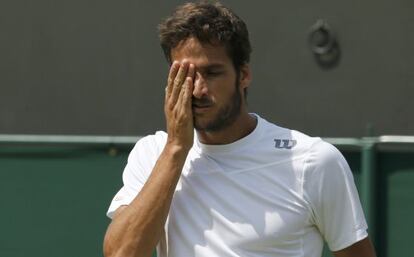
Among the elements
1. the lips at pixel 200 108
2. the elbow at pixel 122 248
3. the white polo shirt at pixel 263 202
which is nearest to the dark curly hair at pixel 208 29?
the lips at pixel 200 108

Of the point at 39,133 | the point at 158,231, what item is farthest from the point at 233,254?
the point at 39,133

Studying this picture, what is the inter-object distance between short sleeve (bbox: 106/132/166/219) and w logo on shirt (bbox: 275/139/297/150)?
0.34 meters

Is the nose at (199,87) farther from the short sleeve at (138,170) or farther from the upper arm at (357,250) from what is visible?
the upper arm at (357,250)

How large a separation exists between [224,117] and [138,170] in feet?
1.06

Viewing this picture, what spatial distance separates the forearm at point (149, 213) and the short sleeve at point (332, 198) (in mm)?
356

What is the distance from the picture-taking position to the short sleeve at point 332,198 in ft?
9.25

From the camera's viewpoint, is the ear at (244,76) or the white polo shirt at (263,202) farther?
the ear at (244,76)

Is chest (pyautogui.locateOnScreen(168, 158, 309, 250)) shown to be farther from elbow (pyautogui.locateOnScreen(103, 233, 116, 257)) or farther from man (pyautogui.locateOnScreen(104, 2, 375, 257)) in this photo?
elbow (pyautogui.locateOnScreen(103, 233, 116, 257))

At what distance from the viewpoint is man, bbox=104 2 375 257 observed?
9.09ft

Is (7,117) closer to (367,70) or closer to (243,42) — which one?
(367,70)

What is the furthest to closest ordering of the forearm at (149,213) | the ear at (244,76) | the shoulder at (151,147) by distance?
the shoulder at (151,147) < the ear at (244,76) < the forearm at (149,213)

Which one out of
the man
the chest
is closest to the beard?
the man

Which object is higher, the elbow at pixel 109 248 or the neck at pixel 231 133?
the neck at pixel 231 133

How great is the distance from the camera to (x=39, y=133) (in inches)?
287
